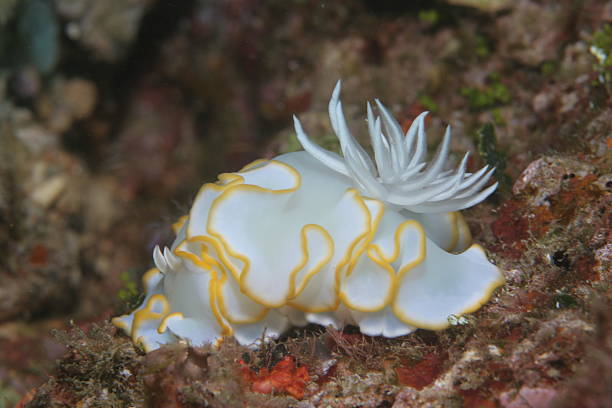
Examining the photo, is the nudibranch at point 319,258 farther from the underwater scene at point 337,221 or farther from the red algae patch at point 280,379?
the red algae patch at point 280,379

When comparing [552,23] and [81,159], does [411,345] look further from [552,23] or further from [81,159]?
[81,159]

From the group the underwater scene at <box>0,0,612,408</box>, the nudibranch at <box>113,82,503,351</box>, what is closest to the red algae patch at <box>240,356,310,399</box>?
the underwater scene at <box>0,0,612,408</box>

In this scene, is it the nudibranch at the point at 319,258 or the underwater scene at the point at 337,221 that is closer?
the underwater scene at the point at 337,221

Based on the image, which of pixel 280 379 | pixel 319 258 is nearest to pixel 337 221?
pixel 319 258

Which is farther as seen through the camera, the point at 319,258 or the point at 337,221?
the point at 337,221

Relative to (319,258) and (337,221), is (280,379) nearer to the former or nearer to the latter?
(319,258)

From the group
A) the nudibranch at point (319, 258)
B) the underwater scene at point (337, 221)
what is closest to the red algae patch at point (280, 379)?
the underwater scene at point (337, 221)

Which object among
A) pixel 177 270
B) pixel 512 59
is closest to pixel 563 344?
pixel 177 270

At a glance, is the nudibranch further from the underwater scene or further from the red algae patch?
the red algae patch
